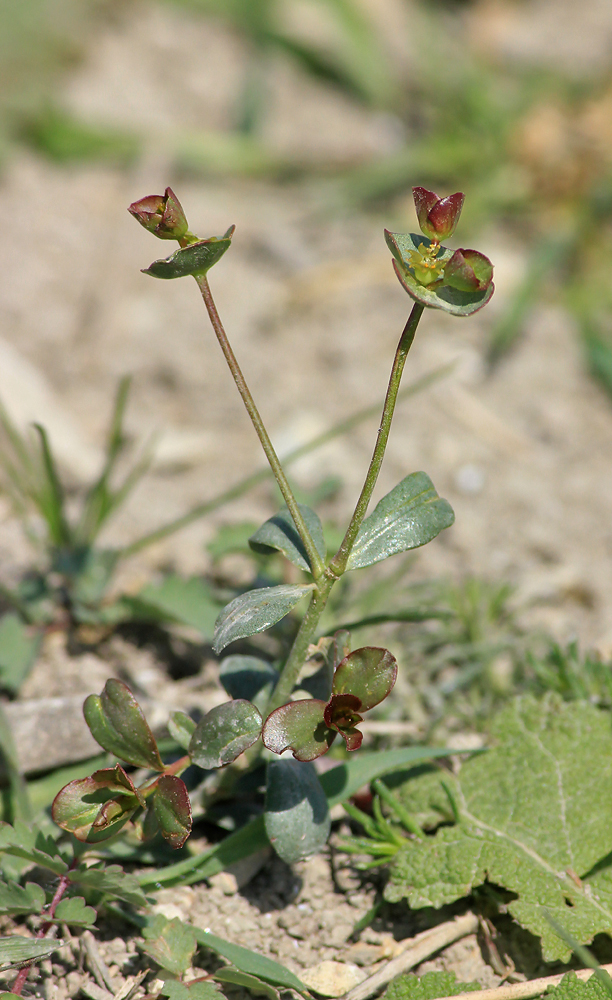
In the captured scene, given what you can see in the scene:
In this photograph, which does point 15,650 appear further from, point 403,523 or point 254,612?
point 403,523

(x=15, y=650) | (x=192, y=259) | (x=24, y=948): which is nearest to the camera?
(x=192, y=259)

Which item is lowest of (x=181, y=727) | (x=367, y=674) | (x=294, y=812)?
(x=294, y=812)

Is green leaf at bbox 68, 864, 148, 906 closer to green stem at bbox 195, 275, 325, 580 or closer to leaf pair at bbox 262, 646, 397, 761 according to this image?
leaf pair at bbox 262, 646, 397, 761

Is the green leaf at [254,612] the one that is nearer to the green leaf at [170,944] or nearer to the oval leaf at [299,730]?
the oval leaf at [299,730]

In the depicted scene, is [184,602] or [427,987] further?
[184,602]

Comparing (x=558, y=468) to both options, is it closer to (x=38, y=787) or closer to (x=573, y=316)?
(x=573, y=316)

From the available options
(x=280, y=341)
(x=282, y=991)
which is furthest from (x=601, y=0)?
(x=282, y=991)

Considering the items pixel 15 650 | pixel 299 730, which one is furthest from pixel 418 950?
pixel 15 650
